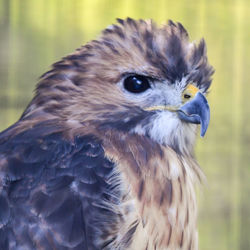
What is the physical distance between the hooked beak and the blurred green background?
55.2 inches

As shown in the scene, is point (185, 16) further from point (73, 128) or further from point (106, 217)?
point (106, 217)

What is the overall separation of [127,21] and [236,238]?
172 centimetres

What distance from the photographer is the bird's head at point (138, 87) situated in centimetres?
165

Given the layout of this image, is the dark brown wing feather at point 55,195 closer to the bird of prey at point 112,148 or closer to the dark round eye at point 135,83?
the bird of prey at point 112,148

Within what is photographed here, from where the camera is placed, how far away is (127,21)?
177cm

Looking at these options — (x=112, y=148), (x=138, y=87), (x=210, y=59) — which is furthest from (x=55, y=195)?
(x=210, y=59)

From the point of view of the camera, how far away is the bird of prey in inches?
56.5

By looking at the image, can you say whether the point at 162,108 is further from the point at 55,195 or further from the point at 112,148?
the point at 55,195

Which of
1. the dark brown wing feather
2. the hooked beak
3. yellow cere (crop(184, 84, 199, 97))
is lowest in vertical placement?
the dark brown wing feather

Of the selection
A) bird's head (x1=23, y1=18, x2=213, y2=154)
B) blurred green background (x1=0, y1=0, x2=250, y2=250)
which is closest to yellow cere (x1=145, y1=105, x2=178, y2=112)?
bird's head (x1=23, y1=18, x2=213, y2=154)

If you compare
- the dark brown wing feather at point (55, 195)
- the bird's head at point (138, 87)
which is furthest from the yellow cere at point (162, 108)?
the dark brown wing feather at point (55, 195)

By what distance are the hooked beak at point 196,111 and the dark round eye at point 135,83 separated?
0.11 metres

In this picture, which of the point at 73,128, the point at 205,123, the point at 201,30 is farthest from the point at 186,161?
the point at 201,30

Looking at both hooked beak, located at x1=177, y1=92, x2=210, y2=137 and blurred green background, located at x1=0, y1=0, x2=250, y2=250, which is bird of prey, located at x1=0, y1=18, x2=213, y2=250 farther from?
blurred green background, located at x1=0, y1=0, x2=250, y2=250
